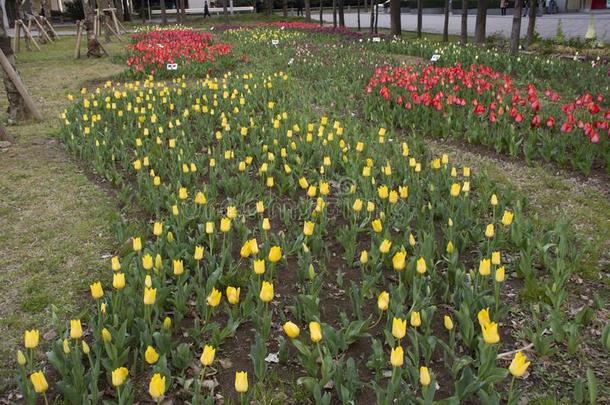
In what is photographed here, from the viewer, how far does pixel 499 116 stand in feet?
21.9

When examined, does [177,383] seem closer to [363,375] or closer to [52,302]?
[363,375]

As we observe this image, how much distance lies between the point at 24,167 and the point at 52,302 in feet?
11.0

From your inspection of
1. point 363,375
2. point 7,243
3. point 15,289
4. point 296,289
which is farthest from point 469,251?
point 7,243

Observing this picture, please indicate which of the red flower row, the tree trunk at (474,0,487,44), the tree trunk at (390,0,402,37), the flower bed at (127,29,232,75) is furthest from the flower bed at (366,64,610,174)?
the tree trunk at (390,0,402,37)

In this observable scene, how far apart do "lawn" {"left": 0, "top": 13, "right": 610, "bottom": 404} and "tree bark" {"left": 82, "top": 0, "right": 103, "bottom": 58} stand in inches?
360

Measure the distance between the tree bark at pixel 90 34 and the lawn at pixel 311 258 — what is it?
9144 millimetres

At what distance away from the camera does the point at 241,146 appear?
20.2ft

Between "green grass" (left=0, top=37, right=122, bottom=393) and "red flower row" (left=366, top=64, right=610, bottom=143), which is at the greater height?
"red flower row" (left=366, top=64, right=610, bottom=143)

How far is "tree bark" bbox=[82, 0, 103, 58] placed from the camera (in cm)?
1605

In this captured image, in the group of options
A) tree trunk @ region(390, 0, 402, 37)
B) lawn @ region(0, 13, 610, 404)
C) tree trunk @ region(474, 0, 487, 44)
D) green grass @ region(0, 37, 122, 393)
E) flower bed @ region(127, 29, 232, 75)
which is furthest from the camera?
tree trunk @ region(390, 0, 402, 37)

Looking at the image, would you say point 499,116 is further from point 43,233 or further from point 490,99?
point 43,233

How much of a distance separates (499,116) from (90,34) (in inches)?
528

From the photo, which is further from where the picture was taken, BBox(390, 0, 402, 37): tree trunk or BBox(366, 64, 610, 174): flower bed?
BBox(390, 0, 402, 37): tree trunk

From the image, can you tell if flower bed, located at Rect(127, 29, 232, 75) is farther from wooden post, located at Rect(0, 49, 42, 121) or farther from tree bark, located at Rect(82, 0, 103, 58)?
wooden post, located at Rect(0, 49, 42, 121)
